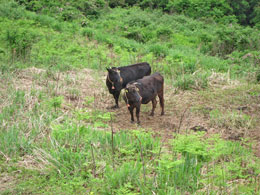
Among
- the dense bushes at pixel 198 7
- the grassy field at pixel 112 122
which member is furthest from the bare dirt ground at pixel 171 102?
the dense bushes at pixel 198 7

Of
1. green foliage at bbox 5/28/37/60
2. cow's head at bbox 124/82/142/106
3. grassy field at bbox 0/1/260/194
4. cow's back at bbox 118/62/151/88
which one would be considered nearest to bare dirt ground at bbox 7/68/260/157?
grassy field at bbox 0/1/260/194

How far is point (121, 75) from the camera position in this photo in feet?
27.8

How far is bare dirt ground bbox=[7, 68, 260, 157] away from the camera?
6629 mm

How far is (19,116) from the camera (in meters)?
5.88

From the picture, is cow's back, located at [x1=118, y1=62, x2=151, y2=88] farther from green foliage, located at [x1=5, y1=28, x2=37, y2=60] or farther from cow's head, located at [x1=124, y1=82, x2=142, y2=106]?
green foliage, located at [x1=5, y1=28, x2=37, y2=60]

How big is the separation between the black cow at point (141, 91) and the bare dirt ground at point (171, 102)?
18.6 inches

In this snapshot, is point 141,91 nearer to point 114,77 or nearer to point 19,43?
point 114,77

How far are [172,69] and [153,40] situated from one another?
5.97 metres

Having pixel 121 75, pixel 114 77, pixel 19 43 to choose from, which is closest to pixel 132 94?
pixel 114 77

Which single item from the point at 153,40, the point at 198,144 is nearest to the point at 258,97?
the point at 198,144

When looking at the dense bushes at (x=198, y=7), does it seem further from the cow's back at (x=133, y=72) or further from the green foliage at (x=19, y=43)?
the cow's back at (x=133, y=72)

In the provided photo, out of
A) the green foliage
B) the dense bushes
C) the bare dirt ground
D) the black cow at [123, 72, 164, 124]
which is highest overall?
the dense bushes

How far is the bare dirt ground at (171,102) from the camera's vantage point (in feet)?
21.7

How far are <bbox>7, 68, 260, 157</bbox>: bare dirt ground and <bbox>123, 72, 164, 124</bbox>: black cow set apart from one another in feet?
1.55
